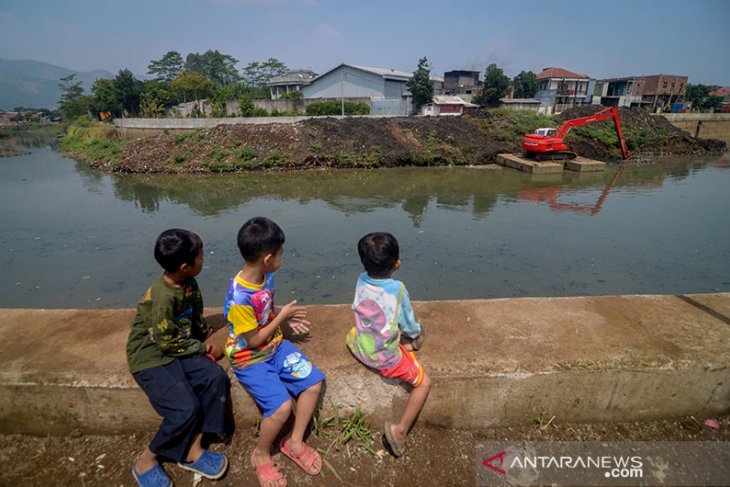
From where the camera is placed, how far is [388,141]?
1880 centimetres

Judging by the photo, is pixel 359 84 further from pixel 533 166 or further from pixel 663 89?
pixel 663 89

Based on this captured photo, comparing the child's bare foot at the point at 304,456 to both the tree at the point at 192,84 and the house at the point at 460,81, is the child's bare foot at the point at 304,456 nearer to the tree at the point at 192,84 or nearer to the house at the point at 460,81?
the tree at the point at 192,84

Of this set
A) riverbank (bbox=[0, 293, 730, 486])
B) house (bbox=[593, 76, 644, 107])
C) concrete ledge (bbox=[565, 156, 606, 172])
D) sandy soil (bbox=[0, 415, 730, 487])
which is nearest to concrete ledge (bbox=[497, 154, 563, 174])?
concrete ledge (bbox=[565, 156, 606, 172])

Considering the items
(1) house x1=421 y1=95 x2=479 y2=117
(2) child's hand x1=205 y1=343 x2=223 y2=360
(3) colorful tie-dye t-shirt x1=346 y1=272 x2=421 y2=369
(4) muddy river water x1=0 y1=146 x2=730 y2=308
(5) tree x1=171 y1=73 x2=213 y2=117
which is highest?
(5) tree x1=171 y1=73 x2=213 y2=117

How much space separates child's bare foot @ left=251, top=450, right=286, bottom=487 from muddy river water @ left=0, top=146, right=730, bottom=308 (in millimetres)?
3103

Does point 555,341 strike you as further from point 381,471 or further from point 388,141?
point 388,141

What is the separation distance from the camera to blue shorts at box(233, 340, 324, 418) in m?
1.96

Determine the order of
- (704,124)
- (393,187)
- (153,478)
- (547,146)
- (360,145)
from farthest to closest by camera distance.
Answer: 1. (704,124)
2. (360,145)
3. (547,146)
4. (393,187)
5. (153,478)

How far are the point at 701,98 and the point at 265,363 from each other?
205 feet

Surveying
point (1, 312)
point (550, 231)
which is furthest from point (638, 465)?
point (550, 231)

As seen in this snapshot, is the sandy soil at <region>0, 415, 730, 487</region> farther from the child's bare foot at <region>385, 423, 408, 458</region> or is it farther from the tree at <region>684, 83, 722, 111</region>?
the tree at <region>684, 83, 722, 111</region>

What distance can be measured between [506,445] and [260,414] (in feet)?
4.81

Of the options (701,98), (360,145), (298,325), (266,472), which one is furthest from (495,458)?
(701,98)

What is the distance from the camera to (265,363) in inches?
82.1
